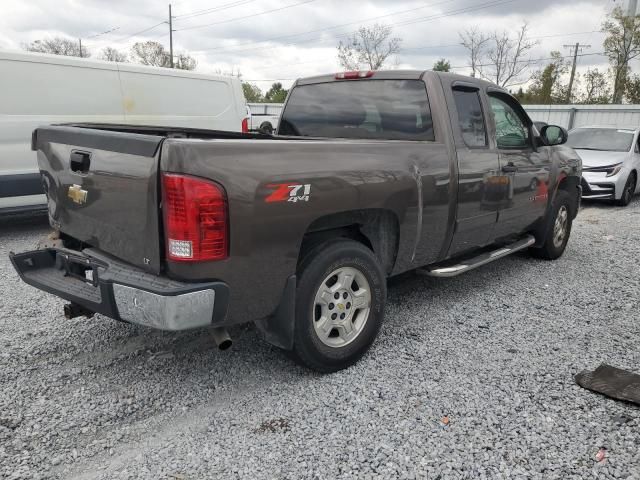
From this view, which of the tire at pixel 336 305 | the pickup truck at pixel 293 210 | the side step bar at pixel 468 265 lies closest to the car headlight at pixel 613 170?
the side step bar at pixel 468 265

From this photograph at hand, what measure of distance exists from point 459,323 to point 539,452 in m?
1.61

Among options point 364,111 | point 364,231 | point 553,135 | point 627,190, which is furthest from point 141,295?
point 627,190

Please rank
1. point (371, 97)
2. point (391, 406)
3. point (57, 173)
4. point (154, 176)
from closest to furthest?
point (154, 176)
point (391, 406)
point (57, 173)
point (371, 97)

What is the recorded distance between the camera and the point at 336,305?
10.2 feet

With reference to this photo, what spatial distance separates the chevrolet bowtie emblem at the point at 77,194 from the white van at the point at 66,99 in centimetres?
421

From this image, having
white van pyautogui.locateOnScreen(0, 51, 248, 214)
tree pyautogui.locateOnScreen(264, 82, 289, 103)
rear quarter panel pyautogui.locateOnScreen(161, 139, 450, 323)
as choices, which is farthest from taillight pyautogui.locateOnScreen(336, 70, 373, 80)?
tree pyautogui.locateOnScreen(264, 82, 289, 103)

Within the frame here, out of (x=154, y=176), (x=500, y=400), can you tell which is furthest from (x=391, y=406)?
(x=154, y=176)

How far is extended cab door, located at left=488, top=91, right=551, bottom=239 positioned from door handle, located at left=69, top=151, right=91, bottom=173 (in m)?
3.19

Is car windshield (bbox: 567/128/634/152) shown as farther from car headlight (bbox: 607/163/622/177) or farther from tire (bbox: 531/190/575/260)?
tire (bbox: 531/190/575/260)

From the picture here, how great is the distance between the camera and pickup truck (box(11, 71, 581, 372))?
238 centimetres

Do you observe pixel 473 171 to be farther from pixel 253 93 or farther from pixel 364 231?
pixel 253 93

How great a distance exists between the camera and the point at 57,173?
3068 mm

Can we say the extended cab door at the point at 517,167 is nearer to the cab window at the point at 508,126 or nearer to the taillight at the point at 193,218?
the cab window at the point at 508,126

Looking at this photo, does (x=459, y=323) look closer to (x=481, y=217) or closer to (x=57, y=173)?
(x=481, y=217)
